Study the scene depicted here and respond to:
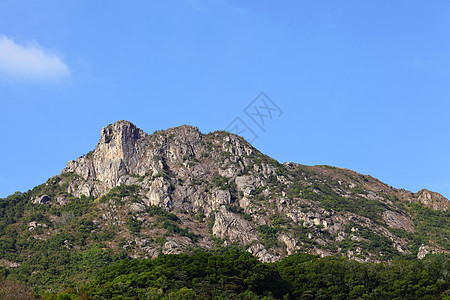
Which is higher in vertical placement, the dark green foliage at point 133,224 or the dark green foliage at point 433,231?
the dark green foliage at point 133,224

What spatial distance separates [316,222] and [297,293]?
65.3 metres

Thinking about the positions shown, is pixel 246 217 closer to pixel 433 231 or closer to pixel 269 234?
pixel 269 234

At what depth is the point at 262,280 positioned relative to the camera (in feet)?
379

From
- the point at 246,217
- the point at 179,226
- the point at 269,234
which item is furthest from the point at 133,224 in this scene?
the point at 269,234

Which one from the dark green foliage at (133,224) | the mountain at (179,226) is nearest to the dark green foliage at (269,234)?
the mountain at (179,226)

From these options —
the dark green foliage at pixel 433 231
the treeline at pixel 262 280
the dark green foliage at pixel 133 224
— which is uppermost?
the dark green foliage at pixel 133 224

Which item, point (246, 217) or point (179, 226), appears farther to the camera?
point (246, 217)

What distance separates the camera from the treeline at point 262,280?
10512cm

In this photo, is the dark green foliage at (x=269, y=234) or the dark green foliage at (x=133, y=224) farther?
the dark green foliage at (x=133, y=224)

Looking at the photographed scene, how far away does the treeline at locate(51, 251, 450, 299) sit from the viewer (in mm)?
105125

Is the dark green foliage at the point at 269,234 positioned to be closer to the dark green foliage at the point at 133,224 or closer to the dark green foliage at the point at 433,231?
the dark green foliage at the point at 133,224

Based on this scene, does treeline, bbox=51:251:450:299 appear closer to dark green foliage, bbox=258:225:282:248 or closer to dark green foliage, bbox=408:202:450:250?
dark green foliage, bbox=258:225:282:248

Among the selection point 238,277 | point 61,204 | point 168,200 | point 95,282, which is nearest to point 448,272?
point 238,277

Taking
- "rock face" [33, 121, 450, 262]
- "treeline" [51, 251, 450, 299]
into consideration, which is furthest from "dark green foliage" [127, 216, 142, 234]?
"treeline" [51, 251, 450, 299]
